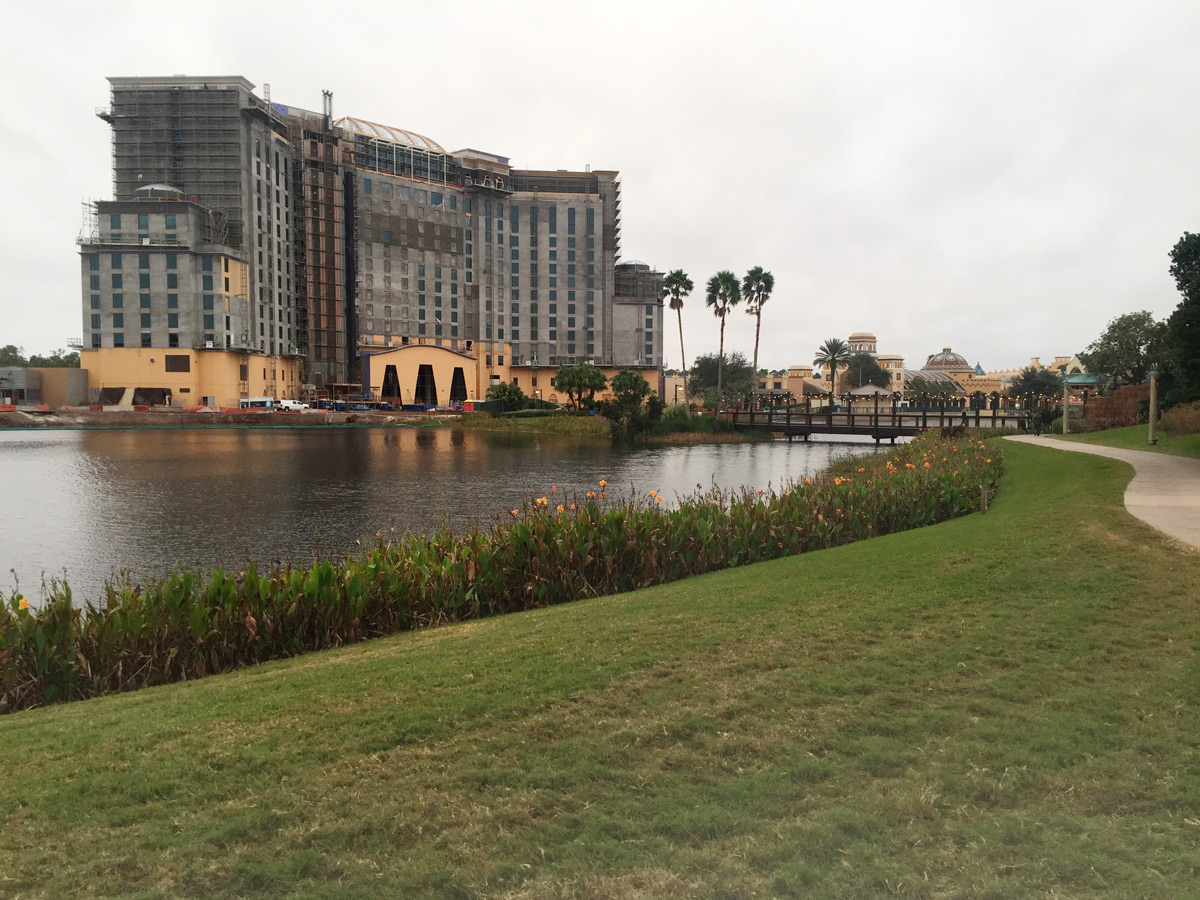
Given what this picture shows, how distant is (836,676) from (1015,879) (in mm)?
2949

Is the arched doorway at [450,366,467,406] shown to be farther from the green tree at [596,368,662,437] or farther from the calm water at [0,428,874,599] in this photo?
the calm water at [0,428,874,599]

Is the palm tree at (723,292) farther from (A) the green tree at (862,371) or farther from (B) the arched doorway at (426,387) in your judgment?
(A) the green tree at (862,371)

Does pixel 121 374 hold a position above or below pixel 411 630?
above

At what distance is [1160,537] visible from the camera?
1202cm

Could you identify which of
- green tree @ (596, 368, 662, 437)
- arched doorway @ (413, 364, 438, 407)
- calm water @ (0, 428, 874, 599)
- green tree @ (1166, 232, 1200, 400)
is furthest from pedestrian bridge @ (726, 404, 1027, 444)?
arched doorway @ (413, 364, 438, 407)

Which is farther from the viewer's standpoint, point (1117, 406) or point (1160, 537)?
point (1117, 406)

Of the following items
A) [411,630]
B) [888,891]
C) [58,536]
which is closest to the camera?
[888,891]

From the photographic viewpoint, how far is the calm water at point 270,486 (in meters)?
21.3

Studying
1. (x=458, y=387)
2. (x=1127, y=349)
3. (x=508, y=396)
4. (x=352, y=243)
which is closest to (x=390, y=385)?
(x=458, y=387)

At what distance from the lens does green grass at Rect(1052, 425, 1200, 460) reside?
27453 millimetres

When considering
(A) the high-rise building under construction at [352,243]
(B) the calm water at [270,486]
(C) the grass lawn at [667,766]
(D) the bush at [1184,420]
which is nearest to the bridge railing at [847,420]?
(B) the calm water at [270,486]

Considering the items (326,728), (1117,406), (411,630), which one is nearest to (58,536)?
(411,630)

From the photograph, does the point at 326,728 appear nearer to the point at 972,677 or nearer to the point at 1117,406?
the point at 972,677

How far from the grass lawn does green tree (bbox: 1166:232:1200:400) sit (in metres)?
20.6
